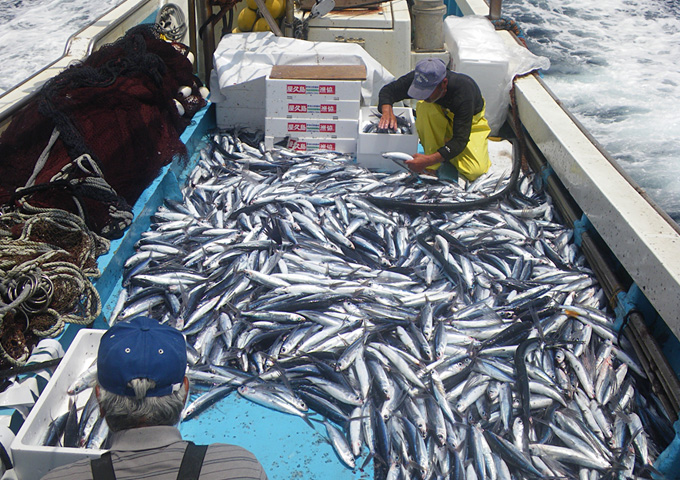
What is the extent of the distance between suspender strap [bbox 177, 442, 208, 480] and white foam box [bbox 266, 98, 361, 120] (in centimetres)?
444

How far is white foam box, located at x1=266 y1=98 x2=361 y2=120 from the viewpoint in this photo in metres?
5.44

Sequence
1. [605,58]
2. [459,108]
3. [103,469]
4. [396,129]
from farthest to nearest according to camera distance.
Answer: [605,58] < [396,129] < [459,108] < [103,469]

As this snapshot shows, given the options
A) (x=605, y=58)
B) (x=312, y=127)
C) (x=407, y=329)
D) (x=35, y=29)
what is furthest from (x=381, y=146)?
(x=35, y=29)

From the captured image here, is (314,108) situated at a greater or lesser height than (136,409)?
lesser

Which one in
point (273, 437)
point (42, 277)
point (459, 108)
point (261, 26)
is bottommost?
point (273, 437)

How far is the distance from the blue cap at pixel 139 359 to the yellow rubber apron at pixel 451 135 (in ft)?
13.4

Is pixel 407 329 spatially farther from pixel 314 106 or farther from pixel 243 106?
pixel 243 106

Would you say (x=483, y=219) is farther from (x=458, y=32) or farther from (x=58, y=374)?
(x=58, y=374)

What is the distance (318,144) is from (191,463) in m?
4.53

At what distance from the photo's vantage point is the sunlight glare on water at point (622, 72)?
304 inches

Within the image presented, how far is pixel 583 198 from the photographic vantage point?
13.6 ft

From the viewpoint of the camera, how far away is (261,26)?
6.57 m

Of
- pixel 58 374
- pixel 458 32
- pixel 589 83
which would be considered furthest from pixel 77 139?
→ pixel 589 83

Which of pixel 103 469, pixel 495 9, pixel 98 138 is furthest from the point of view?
pixel 495 9
